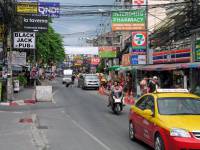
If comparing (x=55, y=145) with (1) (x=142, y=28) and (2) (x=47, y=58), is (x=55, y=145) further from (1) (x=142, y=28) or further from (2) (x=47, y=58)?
(2) (x=47, y=58)

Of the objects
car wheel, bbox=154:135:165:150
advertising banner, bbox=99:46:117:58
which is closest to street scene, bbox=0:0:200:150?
Result: car wheel, bbox=154:135:165:150

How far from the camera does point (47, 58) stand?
62406 mm

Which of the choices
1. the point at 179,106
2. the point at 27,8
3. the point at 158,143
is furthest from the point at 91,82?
the point at 158,143

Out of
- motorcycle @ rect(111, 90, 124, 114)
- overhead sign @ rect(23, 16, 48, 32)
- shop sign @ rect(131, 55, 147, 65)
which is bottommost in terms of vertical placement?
motorcycle @ rect(111, 90, 124, 114)

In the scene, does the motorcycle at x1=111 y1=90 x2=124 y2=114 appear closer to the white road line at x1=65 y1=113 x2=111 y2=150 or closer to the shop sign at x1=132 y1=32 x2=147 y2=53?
the white road line at x1=65 y1=113 x2=111 y2=150

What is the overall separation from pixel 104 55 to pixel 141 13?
34.3 meters

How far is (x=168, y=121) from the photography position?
10.9 meters

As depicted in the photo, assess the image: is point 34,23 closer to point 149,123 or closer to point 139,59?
point 139,59

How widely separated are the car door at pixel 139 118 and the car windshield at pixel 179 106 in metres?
0.93

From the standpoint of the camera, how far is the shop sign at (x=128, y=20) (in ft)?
122

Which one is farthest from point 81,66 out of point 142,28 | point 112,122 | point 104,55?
point 112,122

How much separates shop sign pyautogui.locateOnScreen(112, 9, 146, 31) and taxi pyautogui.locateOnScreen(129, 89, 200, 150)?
2365 cm

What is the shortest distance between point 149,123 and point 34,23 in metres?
20.7

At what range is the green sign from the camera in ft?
121
